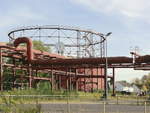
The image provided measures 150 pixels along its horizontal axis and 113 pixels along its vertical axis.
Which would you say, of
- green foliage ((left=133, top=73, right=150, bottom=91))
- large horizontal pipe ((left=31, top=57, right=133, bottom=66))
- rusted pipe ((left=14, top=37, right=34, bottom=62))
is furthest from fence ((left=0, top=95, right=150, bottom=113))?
green foliage ((left=133, top=73, right=150, bottom=91))

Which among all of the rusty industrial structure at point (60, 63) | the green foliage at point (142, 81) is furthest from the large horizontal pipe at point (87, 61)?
the green foliage at point (142, 81)

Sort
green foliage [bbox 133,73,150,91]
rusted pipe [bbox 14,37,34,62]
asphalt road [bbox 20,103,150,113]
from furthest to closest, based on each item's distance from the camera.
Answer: green foliage [bbox 133,73,150,91] < rusted pipe [bbox 14,37,34,62] < asphalt road [bbox 20,103,150,113]

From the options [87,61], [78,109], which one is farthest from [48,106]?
[87,61]

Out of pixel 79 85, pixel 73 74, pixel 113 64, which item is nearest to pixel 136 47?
pixel 113 64

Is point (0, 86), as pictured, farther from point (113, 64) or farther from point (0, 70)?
point (113, 64)

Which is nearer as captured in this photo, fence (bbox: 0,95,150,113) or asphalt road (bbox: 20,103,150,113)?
fence (bbox: 0,95,150,113)

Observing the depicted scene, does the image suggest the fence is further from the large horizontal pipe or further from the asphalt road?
the large horizontal pipe

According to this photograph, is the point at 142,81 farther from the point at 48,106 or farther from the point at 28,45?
the point at 48,106

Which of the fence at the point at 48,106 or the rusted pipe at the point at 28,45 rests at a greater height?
the rusted pipe at the point at 28,45

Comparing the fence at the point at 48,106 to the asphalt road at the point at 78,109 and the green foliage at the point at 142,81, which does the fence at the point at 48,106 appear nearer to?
the asphalt road at the point at 78,109

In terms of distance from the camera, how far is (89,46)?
84938mm

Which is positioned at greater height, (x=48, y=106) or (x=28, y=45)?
(x=28, y=45)

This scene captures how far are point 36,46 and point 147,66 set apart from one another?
3445 centimetres

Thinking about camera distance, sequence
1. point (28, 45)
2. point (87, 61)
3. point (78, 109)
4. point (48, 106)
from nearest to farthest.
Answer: point (78, 109), point (48, 106), point (28, 45), point (87, 61)
